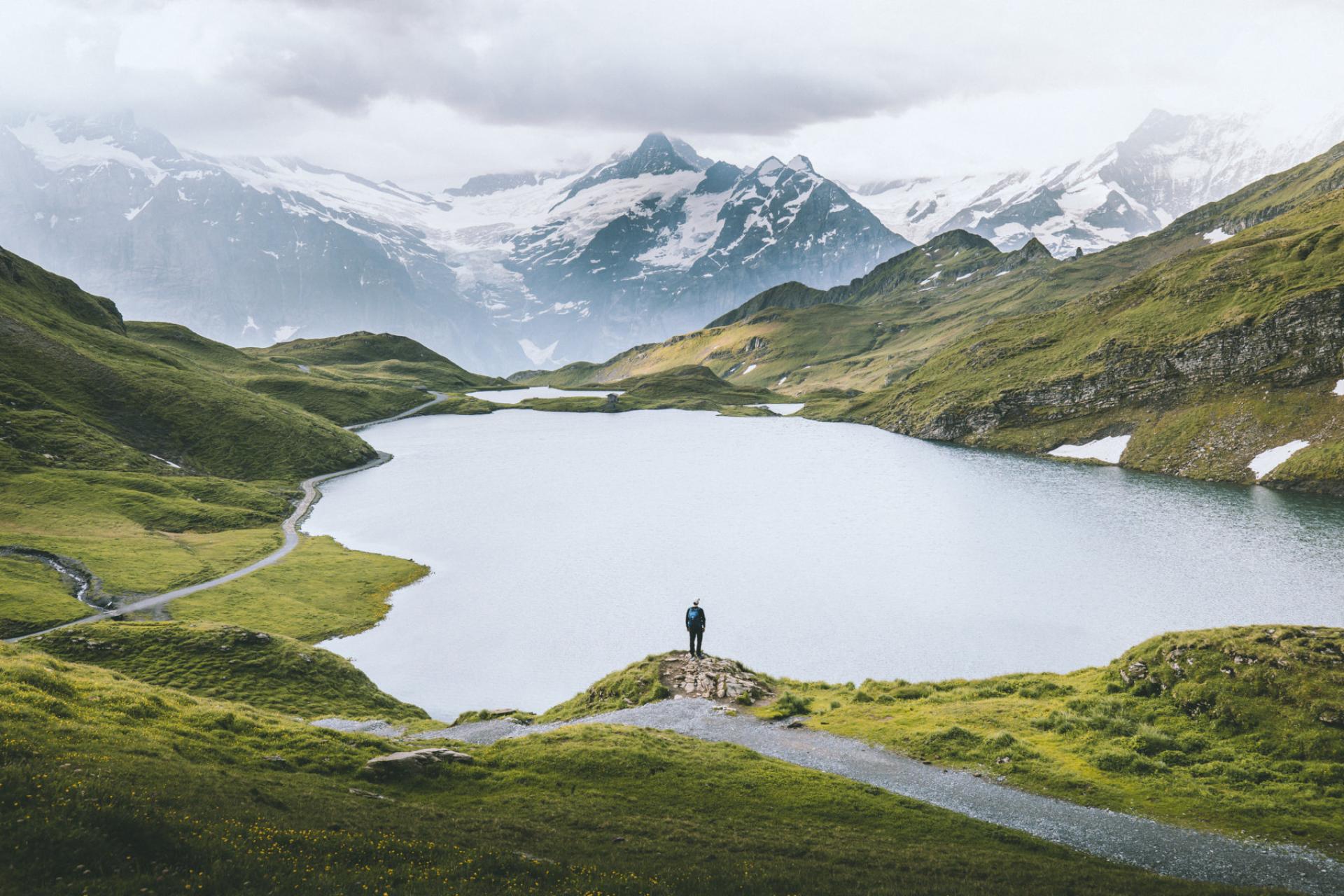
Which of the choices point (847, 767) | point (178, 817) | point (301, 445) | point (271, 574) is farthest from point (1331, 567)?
point (301, 445)

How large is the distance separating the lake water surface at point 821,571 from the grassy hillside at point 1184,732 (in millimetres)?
21568

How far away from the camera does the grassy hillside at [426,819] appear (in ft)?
55.7

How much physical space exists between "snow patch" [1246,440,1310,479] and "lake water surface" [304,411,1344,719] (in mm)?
11040

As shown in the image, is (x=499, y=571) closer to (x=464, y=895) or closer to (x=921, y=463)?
(x=464, y=895)

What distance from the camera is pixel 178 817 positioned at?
18.5m

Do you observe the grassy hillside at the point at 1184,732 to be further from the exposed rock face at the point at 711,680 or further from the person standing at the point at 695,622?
the person standing at the point at 695,622

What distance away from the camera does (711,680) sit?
46719mm

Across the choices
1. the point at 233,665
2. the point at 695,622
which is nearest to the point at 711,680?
the point at 695,622

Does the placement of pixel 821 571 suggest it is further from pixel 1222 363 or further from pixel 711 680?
pixel 1222 363

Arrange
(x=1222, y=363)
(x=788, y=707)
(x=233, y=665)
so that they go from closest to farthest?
(x=788, y=707), (x=233, y=665), (x=1222, y=363)

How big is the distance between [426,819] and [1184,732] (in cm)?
3168

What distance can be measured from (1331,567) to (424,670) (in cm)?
9833

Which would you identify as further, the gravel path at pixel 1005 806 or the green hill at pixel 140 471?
the green hill at pixel 140 471

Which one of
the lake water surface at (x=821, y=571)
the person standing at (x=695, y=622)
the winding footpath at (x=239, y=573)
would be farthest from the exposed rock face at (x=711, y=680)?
the winding footpath at (x=239, y=573)
